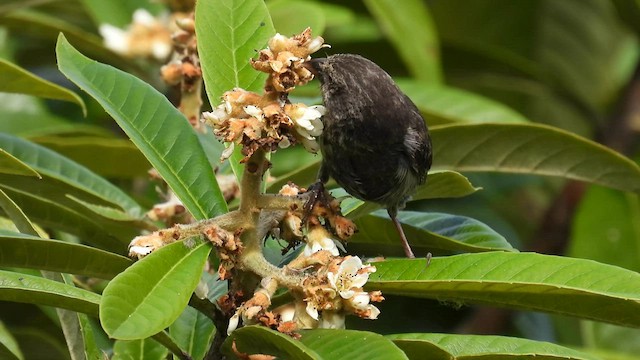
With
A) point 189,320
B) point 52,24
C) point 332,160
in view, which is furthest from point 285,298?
point 52,24

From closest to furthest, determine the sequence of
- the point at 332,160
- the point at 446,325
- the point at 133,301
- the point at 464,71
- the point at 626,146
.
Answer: the point at 133,301, the point at 332,160, the point at 446,325, the point at 626,146, the point at 464,71

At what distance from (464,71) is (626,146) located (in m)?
0.85

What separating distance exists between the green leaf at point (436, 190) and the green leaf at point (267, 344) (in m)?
0.61

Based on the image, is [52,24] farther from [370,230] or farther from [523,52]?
[523,52]

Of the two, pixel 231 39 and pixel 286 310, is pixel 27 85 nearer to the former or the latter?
pixel 231 39

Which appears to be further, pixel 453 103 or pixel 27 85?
pixel 453 103

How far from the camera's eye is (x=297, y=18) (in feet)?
11.5

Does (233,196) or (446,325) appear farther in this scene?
(446,325)

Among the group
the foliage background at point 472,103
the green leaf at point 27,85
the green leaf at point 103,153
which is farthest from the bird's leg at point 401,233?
the green leaf at point 103,153

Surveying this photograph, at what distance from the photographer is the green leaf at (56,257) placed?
5.95 ft

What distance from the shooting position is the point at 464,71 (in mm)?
4766

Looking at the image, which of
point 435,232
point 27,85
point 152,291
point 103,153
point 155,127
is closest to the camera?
point 152,291

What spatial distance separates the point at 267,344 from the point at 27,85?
113 cm

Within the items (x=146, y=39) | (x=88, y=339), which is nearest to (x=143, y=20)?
(x=146, y=39)
